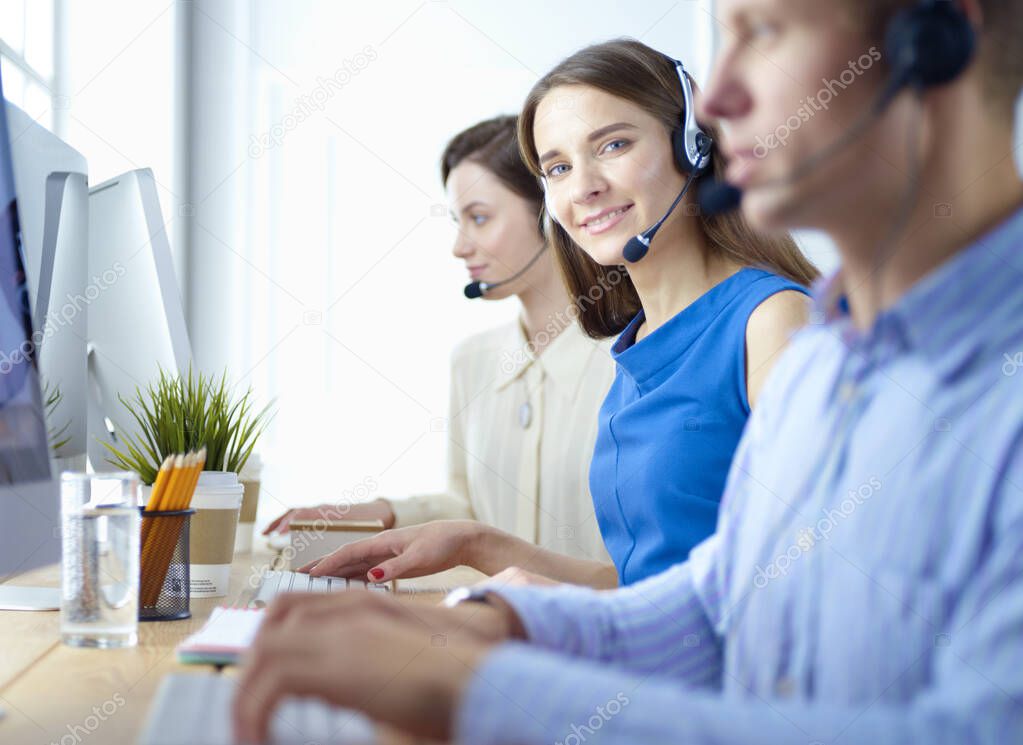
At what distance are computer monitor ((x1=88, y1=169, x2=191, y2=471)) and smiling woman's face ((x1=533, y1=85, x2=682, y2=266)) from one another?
23.6 inches

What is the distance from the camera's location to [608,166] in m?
1.46

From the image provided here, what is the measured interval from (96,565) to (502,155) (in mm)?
1668

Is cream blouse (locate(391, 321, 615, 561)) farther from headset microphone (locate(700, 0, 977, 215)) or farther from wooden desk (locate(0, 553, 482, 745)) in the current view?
headset microphone (locate(700, 0, 977, 215))

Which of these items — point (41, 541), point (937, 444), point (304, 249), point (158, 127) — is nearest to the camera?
point (937, 444)

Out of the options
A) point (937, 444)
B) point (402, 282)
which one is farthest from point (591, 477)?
point (402, 282)

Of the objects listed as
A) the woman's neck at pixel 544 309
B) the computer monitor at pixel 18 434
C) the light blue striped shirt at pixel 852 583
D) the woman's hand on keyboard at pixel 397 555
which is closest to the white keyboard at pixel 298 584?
the woman's hand on keyboard at pixel 397 555

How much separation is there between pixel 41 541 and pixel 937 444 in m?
0.85

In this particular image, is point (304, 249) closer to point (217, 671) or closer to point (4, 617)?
point (4, 617)

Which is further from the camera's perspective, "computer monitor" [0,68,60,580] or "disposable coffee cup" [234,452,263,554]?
"disposable coffee cup" [234,452,263,554]

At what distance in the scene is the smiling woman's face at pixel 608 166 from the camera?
56.7 inches

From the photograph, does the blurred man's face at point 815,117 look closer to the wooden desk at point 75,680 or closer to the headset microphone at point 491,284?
the wooden desk at point 75,680

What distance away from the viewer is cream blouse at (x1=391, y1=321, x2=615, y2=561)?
7.07ft

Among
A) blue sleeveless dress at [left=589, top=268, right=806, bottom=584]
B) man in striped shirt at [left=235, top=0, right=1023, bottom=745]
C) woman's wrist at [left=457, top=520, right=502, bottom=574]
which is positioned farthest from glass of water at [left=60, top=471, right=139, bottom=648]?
blue sleeveless dress at [left=589, top=268, right=806, bottom=584]

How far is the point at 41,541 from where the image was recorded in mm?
1014
